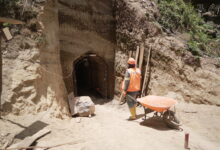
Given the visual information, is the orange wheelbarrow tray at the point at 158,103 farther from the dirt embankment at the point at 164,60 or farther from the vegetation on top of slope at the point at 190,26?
the vegetation on top of slope at the point at 190,26

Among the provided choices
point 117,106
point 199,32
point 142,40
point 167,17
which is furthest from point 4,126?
point 199,32

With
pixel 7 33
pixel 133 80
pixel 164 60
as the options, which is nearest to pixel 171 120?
pixel 133 80

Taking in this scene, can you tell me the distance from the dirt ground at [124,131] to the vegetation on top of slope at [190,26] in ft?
7.75

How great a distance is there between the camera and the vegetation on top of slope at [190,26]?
721 centimetres

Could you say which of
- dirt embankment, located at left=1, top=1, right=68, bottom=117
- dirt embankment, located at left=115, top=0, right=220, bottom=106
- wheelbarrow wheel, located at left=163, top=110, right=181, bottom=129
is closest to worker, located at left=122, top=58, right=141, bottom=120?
wheelbarrow wheel, located at left=163, top=110, right=181, bottom=129

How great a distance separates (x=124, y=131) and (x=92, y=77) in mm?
6998

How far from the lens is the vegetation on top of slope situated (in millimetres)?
7211

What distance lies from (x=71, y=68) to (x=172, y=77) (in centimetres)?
391

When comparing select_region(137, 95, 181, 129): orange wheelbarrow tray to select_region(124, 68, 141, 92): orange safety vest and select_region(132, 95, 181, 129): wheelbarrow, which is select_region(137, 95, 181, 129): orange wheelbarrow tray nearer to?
select_region(132, 95, 181, 129): wheelbarrow

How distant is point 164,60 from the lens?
7219 mm

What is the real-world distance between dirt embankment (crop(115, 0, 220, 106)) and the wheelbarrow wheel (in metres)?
1.72

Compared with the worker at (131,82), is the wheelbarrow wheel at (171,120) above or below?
below

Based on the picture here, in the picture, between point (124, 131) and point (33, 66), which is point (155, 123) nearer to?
point (124, 131)

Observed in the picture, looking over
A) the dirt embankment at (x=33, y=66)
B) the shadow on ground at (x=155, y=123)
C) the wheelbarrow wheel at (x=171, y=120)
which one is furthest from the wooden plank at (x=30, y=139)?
the wheelbarrow wheel at (x=171, y=120)
